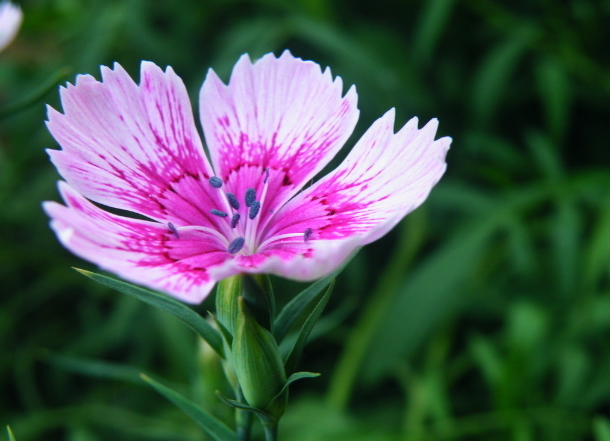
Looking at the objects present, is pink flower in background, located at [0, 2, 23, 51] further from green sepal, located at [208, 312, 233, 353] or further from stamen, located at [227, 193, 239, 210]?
green sepal, located at [208, 312, 233, 353]

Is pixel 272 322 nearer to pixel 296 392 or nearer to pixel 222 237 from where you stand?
pixel 222 237

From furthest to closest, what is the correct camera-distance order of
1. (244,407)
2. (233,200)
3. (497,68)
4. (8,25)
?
(497,68) → (8,25) → (233,200) → (244,407)

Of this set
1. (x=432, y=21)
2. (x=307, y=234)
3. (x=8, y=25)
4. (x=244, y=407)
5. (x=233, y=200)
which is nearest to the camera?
(x=244, y=407)

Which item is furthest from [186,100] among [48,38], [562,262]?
[48,38]

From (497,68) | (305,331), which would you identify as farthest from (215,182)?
(497,68)

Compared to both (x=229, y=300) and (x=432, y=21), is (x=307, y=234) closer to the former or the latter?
(x=229, y=300)
